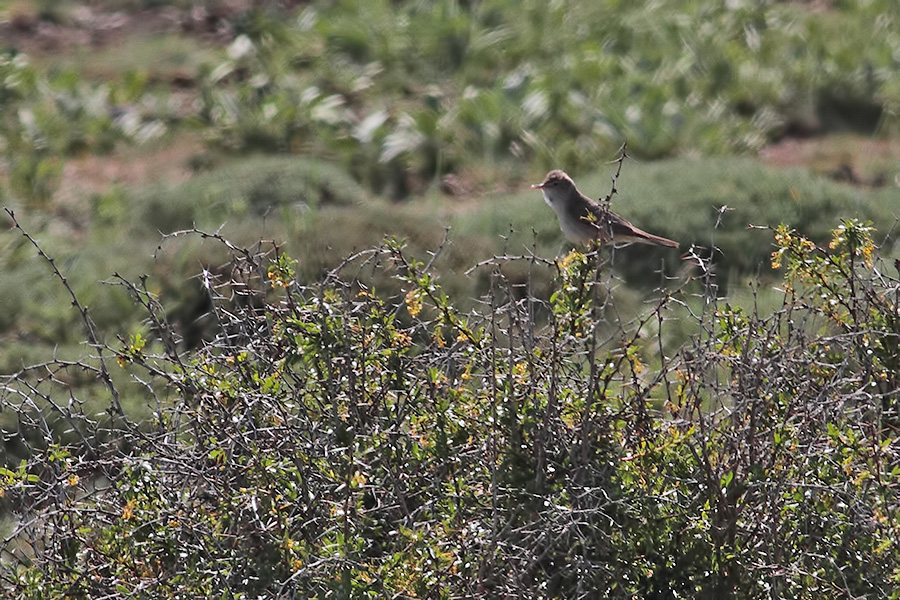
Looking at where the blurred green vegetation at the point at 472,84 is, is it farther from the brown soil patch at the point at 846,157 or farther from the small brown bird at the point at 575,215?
the small brown bird at the point at 575,215

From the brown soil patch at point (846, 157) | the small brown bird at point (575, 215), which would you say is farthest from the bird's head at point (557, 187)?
the brown soil patch at point (846, 157)

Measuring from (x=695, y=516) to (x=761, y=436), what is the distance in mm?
290

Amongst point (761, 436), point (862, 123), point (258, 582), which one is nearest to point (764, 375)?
point (761, 436)

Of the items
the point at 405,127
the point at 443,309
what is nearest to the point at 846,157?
the point at 405,127

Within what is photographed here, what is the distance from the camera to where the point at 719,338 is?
13.4 ft

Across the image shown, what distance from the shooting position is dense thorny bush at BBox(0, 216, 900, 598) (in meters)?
3.59

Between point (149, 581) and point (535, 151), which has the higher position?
point (149, 581)

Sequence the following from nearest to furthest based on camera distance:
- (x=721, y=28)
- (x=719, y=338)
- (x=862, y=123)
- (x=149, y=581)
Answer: (x=149, y=581), (x=719, y=338), (x=862, y=123), (x=721, y=28)

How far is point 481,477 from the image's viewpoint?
3777 mm

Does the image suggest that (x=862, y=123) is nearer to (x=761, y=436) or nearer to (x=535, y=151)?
(x=535, y=151)

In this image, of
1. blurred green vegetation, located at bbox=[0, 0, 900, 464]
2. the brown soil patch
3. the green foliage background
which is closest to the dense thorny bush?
the green foliage background

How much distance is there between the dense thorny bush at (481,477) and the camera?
3594 millimetres

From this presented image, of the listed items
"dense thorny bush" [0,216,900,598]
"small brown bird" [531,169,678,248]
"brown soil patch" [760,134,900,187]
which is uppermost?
"dense thorny bush" [0,216,900,598]

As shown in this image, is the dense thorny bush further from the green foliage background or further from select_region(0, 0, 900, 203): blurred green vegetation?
select_region(0, 0, 900, 203): blurred green vegetation
